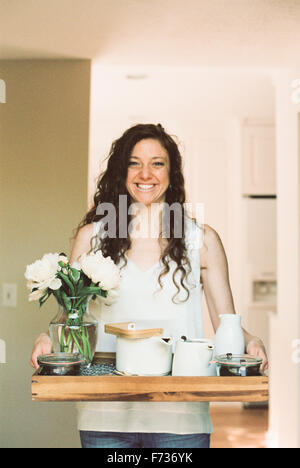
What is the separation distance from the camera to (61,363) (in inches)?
44.3

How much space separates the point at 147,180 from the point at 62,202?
26 cm

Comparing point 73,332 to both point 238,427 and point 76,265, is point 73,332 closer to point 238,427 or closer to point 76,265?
point 76,265

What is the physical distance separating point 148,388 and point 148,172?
526 millimetres

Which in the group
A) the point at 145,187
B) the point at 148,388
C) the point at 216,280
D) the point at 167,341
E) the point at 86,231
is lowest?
the point at 148,388

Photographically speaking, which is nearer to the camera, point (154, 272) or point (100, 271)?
point (100, 271)

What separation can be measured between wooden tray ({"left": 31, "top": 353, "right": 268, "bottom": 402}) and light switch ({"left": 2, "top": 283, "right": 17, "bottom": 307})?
312 mm

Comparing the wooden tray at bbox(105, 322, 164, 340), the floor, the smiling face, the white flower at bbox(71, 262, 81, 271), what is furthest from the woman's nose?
the floor

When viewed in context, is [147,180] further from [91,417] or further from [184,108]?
[91,417]

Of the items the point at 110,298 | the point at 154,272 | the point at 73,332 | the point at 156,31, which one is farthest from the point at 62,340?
the point at 156,31

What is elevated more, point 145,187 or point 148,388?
point 145,187

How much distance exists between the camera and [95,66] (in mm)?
1378

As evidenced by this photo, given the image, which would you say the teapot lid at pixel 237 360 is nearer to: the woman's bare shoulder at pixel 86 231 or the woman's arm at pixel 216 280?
the woman's arm at pixel 216 280

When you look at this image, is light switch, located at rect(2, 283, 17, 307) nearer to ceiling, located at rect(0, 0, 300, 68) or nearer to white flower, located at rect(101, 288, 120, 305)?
white flower, located at rect(101, 288, 120, 305)
